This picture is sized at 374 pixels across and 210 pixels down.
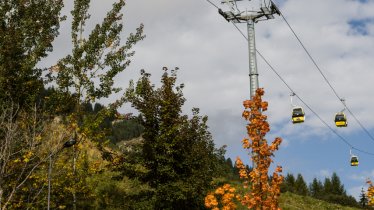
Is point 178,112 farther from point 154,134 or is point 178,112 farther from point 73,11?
point 73,11

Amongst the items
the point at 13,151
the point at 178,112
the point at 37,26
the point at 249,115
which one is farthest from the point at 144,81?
the point at 249,115

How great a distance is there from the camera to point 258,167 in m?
11.2

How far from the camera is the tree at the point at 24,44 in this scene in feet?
62.4

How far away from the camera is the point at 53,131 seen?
1975 centimetres

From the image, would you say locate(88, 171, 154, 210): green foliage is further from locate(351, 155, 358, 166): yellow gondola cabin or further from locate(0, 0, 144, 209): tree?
locate(351, 155, 358, 166): yellow gondola cabin

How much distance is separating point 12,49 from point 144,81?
6.22m

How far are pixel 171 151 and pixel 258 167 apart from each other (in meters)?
9.47

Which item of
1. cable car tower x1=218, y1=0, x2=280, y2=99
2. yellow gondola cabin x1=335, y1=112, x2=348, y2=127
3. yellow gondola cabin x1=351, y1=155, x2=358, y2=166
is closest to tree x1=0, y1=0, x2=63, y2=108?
cable car tower x1=218, y1=0, x2=280, y2=99

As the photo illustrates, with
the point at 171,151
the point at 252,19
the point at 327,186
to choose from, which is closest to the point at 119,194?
the point at 171,151

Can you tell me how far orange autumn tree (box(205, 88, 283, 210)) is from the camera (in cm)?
1095

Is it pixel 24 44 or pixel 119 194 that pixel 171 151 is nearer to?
pixel 24 44

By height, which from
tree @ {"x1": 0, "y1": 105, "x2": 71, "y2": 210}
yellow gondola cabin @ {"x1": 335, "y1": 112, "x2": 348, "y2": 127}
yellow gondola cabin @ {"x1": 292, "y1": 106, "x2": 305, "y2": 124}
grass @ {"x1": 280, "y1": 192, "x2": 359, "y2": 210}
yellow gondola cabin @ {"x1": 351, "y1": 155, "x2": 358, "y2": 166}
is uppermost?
yellow gondola cabin @ {"x1": 335, "y1": 112, "x2": 348, "y2": 127}

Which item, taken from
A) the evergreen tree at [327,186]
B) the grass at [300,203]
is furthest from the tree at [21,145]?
the evergreen tree at [327,186]

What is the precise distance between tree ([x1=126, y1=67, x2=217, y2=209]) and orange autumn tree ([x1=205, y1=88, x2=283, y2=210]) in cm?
858
